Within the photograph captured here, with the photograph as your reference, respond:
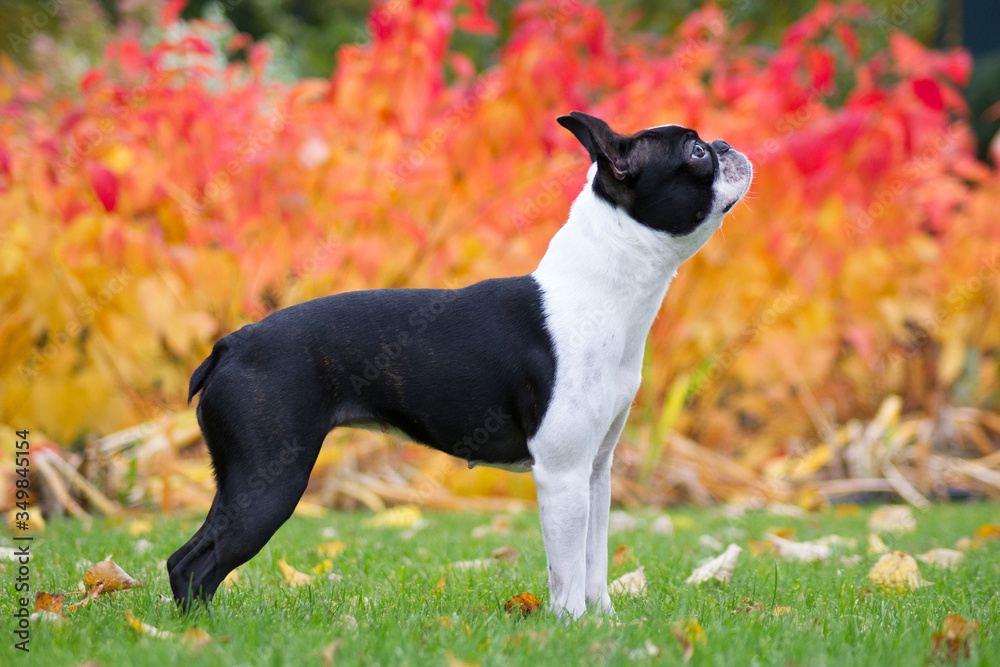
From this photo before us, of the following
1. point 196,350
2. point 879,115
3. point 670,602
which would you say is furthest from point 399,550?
point 879,115

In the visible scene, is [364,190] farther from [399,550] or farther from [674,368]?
[674,368]

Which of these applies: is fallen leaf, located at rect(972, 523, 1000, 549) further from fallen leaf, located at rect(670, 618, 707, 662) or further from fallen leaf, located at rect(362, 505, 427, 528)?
fallen leaf, located at rect(362, 505, 427, 528)

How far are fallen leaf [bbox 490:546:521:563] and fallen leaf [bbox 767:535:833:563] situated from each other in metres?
1.22

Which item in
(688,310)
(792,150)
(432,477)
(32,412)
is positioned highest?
(792,150)

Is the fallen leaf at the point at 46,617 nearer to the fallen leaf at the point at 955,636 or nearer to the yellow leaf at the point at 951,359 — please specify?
the fallen leaf at the point at 955,636

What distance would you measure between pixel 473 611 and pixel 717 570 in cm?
111

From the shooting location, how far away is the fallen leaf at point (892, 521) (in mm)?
4648

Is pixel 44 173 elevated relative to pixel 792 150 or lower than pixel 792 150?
lower

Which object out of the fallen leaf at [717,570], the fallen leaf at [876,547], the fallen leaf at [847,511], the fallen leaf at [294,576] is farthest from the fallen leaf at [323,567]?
the fallen leaf at [847,511]

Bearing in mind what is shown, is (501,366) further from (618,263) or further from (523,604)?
(523,604)

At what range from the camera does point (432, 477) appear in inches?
219

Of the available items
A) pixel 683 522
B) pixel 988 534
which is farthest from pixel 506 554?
pixel 988 534

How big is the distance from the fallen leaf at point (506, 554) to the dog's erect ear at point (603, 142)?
191 cm

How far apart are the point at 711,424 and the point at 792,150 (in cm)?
218
